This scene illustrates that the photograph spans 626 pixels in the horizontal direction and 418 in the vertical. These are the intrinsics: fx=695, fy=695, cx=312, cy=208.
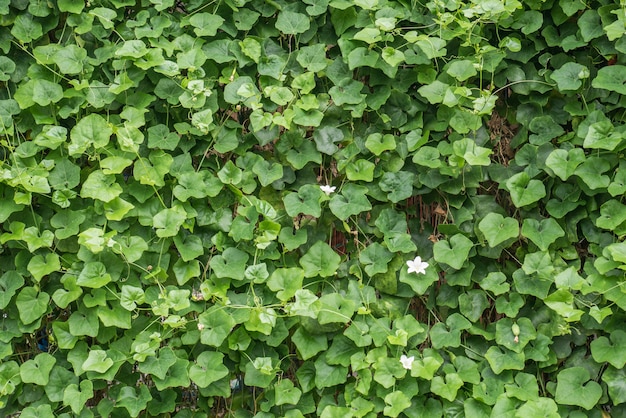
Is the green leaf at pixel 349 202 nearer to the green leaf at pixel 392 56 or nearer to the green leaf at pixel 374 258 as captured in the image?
the green leaf at pixel 374 258

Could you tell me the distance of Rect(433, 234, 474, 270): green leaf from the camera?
2.15 metres

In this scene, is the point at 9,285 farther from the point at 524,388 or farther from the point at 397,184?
the point at 524,388

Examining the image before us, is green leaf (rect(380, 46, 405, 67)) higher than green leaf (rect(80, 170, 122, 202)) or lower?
higher

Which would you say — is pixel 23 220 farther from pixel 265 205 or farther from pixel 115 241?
pixel 265 205

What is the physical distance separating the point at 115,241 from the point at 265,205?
477 mm

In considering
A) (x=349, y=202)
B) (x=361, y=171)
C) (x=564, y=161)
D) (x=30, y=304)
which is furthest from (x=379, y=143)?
(x=30, y=304)

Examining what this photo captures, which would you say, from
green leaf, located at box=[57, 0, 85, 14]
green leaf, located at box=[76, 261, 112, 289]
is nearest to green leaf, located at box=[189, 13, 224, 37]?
green leaf, located at box=[57, 0, 85, 14]

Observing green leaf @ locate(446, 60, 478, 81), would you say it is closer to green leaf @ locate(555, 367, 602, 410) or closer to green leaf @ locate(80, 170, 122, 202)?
green leaf @ locate(555, 367, 602, 410)

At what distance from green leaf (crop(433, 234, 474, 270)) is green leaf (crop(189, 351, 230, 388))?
0.76 meters

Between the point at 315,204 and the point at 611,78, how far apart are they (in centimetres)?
97

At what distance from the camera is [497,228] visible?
7.08 feet

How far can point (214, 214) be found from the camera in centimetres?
230

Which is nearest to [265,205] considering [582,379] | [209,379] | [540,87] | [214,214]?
[214,214]

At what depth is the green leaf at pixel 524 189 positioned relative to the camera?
2125 mm
